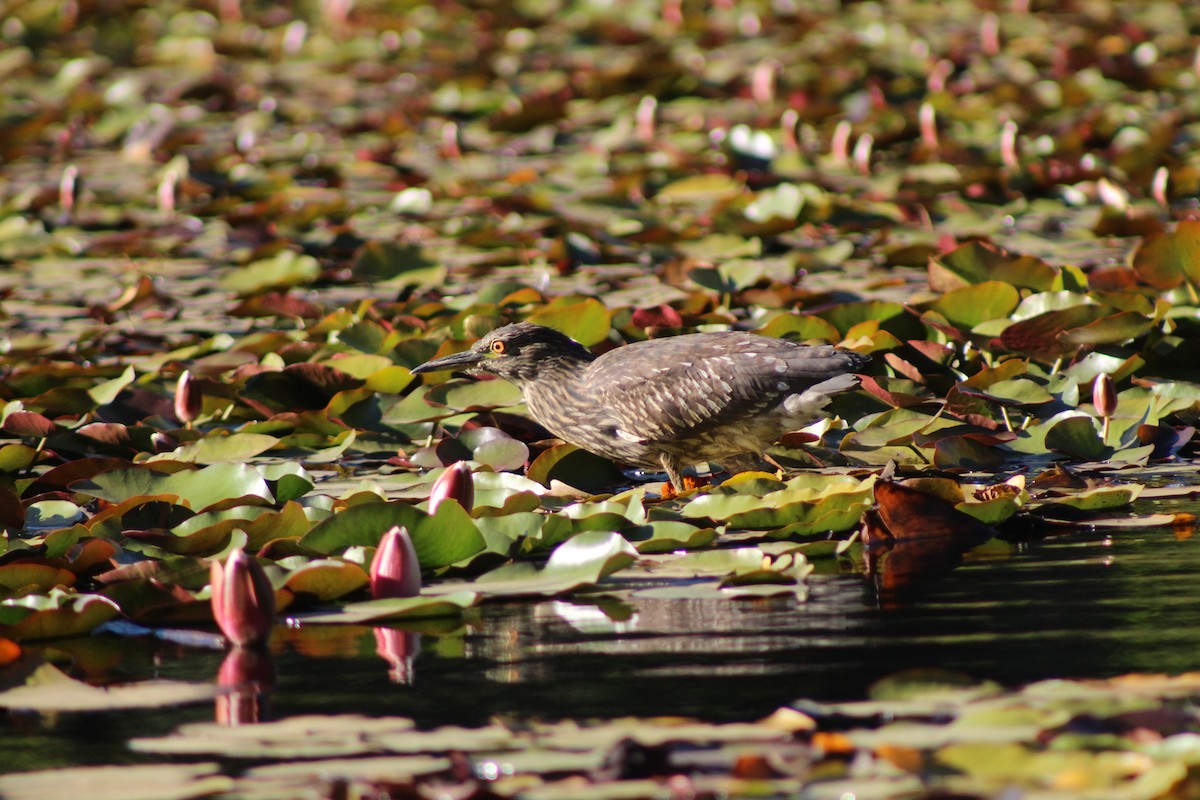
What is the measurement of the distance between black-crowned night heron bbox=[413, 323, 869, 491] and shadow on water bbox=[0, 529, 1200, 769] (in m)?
1.38

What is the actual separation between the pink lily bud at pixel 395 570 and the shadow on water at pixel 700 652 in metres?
0.13

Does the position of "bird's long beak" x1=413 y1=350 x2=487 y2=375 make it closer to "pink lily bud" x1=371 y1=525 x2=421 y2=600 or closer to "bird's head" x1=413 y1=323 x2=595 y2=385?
"bird's head" x1=413 y1=323 x2=595 y2=385

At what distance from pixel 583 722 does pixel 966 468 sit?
9.71 ft

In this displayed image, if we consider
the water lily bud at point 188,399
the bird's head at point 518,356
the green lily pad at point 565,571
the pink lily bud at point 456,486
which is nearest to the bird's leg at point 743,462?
the bird's head at point 518,356

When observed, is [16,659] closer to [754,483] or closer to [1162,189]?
[754,483]

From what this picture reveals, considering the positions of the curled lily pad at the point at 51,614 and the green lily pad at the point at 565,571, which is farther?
the green lily pad at the point at 565,571

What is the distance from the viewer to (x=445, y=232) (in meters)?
11.0

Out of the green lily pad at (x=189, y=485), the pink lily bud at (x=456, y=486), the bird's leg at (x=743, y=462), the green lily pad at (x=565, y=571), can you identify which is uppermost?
the bird's leg at (x=743, y=462)

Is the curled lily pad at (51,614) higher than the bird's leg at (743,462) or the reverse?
the reverse

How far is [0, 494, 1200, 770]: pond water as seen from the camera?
3570mm

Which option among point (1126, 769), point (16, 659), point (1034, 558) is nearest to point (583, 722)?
point (1126, 769)

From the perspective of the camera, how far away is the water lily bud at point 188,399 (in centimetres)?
655

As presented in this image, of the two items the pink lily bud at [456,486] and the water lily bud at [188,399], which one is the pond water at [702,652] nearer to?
the pink lily bud at [456,486]

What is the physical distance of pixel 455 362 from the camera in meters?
6.69
